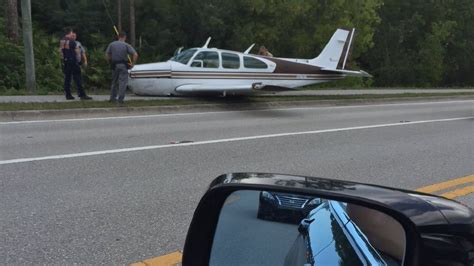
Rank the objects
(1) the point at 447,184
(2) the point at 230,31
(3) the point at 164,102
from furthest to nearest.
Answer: (2) the point at 230,31 → (3) the point at 164,102 → (1) the point at 447,184

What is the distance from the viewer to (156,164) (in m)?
7.46

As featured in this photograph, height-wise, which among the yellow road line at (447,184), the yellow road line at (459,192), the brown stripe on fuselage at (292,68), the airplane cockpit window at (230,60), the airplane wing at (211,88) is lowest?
the airplane wing at (211,88)

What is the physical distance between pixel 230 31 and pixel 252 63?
17.9m

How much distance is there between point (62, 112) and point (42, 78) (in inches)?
502

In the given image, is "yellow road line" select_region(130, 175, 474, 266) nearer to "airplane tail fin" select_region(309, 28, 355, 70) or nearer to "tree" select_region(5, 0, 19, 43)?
"airplane tail fin" select_region(309, 28, 355, 70)

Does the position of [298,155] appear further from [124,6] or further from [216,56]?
[124,6]

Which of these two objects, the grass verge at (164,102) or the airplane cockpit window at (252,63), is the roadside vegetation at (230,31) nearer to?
the grass verge at (164,102)

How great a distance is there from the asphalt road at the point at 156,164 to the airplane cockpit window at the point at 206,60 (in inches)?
104

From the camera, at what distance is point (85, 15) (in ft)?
122

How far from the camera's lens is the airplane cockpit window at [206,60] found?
1617cm

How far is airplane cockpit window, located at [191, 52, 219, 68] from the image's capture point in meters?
16.2

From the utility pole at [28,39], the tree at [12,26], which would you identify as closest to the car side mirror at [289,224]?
the utility pole at [28,39]

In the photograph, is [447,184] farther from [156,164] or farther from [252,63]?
[252,63]

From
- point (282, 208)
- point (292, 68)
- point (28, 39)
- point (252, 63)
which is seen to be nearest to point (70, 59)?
point (28, 39)
